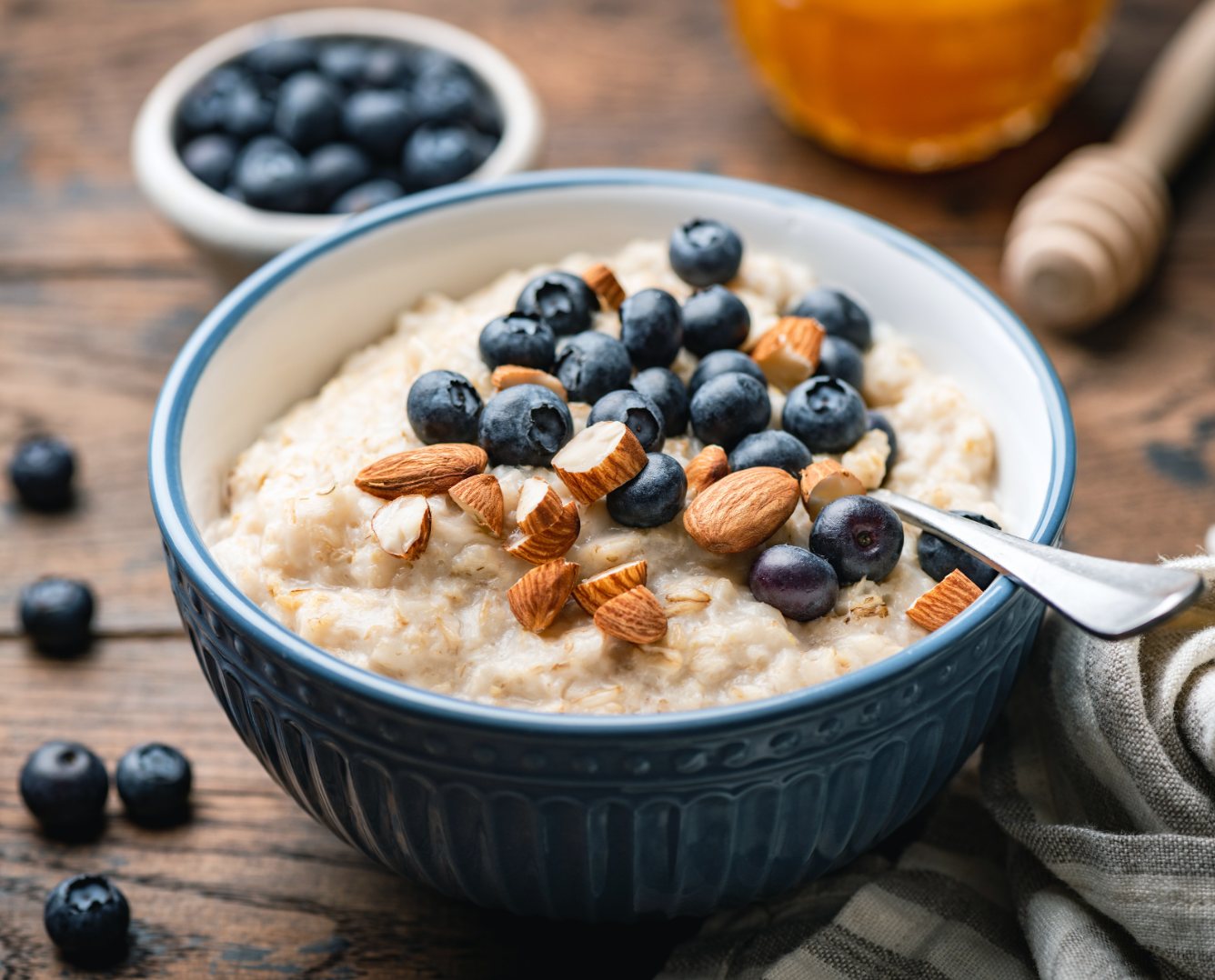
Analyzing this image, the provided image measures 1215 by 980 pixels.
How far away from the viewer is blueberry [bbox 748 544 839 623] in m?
1.48

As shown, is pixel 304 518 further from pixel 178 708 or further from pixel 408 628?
pixel 178 708

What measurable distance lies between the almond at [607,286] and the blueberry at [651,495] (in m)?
0.34

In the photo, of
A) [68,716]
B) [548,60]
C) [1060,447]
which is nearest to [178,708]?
[68,716]

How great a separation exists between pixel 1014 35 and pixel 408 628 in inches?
72.0

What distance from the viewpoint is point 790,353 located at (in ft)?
5.65

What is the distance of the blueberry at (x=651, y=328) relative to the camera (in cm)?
170

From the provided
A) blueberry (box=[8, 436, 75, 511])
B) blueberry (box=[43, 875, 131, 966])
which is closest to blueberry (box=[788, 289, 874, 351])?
blueberry (box=[43, 875, 131, 966])

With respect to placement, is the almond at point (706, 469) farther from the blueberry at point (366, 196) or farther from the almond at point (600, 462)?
the blueberry at point (366, 196)

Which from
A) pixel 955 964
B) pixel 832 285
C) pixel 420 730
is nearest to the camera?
pixel 420 730

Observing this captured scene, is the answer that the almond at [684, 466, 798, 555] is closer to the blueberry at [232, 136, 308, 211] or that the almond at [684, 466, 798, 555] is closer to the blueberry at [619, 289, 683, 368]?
the blueberry at [619, 289, 683, 368]

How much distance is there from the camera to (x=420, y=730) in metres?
1.32

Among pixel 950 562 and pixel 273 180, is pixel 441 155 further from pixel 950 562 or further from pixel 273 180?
pixel 950 562

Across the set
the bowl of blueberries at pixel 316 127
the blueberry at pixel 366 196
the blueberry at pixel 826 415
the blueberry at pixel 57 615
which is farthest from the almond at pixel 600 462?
the blueberry at pixel 366 196

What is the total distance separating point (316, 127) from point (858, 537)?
1.67m
